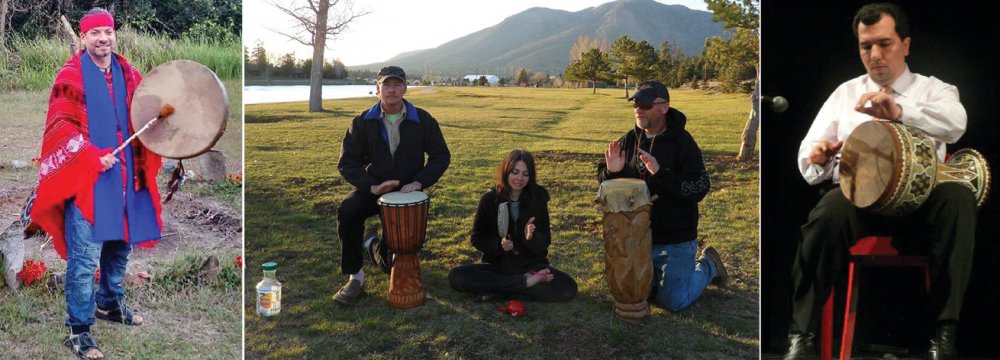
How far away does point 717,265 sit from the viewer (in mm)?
4160

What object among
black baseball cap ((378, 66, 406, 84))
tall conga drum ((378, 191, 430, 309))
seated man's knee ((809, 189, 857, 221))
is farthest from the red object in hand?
seated man's knee ((809, 189, 857, 221))

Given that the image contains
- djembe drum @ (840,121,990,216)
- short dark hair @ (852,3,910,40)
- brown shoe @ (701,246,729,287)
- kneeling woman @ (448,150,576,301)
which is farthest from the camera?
brown shoe @ (701,246,729,287)

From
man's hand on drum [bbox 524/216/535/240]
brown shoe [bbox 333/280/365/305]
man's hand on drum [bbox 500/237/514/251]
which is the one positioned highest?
man's hand on drum [bbox 524/216/535/240]

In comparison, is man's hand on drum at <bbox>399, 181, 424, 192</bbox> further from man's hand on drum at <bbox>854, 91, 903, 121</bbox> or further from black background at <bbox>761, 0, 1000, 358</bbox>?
man's hand on drum at <bbox>854, 91, 903, 121</bbox>

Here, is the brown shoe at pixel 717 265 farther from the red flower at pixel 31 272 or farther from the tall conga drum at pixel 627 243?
the red flower at pixel 31 272

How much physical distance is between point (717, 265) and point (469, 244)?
1.46 m

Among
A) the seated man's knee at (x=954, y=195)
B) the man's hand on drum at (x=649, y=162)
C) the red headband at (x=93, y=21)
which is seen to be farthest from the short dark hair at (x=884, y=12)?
the red headband at (x=93, y=21)

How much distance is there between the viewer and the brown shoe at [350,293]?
4055 mm

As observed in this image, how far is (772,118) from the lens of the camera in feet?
14.0

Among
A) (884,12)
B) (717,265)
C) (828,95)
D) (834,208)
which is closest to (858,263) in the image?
(834,208)

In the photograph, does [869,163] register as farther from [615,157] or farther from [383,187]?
[383,187]

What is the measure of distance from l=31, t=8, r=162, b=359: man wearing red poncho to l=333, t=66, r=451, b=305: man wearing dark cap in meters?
1.05

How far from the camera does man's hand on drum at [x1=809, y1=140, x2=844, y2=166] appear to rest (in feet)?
12.6

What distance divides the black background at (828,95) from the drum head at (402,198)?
2.07 meters
